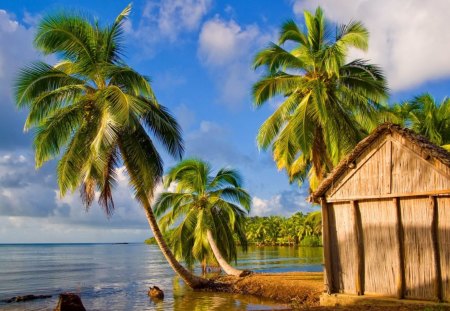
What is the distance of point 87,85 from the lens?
16.9m

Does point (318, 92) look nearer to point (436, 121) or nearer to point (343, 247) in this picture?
point (343, 247)

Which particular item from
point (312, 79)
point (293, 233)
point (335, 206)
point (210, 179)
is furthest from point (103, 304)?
point (293, 233)

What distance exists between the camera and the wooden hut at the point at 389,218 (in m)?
11.5

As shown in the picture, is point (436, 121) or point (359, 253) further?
point (436, 121)

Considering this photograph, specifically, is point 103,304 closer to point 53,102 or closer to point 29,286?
point 53,102

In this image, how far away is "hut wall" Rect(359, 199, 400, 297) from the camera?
12.3 meters

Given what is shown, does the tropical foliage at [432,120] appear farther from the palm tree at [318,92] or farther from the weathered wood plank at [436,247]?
the weathered wood plank at [436,247]

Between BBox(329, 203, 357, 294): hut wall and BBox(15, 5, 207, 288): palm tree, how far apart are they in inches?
268

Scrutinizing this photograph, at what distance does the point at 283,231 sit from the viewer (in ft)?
275

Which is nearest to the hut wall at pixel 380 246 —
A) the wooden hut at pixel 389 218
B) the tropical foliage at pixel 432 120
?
the wooden hut at pixel 389 218

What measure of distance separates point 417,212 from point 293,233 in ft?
232

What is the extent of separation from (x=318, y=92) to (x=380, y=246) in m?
5.81

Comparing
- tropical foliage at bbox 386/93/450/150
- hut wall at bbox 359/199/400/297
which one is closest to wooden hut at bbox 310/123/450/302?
hut wall at bbox 359/199/400/297

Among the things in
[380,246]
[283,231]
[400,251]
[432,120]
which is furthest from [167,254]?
[283,231]
